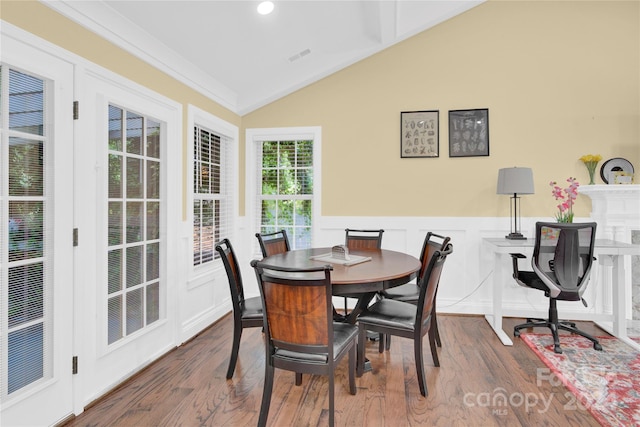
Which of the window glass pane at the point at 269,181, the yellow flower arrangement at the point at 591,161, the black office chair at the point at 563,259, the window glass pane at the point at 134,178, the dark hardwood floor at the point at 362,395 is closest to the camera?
the dark hardwood floor at the point at 362,395

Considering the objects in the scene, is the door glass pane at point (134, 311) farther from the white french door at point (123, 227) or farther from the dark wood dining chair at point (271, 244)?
the dark wood dining chair at point (271, 244)

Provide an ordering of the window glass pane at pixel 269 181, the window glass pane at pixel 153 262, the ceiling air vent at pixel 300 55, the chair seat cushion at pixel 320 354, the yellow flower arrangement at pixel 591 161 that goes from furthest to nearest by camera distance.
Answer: the window glass pane at pixel 269 181 → the ceiling air vent at pixel 300 55 → the yellow flower arrangement at pixel 591 161 → the window glass pane at pixel 153 262 → the chair seat cushion at pixel 320 354

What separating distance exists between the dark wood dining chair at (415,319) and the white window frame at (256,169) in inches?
79.2

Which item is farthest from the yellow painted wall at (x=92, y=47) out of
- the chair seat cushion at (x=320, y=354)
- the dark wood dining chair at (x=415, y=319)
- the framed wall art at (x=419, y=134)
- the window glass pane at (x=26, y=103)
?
the framed wall art at (x=419, y=134)

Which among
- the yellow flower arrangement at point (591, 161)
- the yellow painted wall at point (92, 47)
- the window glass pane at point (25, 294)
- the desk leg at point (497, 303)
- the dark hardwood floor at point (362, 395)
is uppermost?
the yellow painted wall at point (92, 47)

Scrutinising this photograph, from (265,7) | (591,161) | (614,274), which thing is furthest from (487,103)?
(265,7)

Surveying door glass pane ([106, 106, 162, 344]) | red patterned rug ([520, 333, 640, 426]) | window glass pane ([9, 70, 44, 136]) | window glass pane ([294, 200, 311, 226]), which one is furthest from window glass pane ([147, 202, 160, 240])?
red patterned rug ([520, 333, 640, 426])

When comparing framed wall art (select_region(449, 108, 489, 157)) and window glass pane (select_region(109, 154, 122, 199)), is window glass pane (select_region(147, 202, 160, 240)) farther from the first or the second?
Answer: framed wall art (select_region(449, 108, 489, 157))

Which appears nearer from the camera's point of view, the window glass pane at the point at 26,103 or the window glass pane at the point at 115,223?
the window glass pane at the point at 26,103

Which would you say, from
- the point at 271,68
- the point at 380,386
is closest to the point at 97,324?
the point at 380,386

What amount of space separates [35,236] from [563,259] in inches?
150

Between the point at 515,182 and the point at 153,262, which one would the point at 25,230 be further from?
the point at 515,182

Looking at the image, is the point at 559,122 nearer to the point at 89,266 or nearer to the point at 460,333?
the point at 460,333

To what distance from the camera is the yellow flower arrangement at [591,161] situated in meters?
3.73
